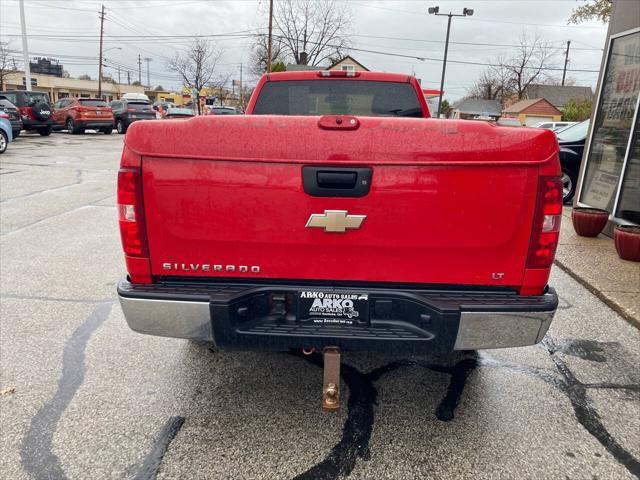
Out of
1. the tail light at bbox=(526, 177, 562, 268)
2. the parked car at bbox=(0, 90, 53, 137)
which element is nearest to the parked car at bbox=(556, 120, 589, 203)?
the tail light at bbox=(526, 177, 562, 268)

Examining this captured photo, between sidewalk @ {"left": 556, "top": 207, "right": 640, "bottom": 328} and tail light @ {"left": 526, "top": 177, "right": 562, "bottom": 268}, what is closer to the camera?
tail light @ {"left": 526, "top": 177, "right": 562, "bottom": 268}

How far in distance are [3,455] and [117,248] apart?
3.91 m

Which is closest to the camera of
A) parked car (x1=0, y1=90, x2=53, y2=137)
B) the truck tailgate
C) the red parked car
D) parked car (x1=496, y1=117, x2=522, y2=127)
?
the truck tailgate

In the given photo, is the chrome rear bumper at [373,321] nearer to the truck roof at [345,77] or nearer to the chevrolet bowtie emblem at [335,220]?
the chevrolet bowtie emblem at [335,220]

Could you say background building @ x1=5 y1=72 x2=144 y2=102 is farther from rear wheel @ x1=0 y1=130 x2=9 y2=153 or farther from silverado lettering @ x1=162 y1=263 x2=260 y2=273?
silverado lettering @ x1=162 y1=263 x2=260 y2=273

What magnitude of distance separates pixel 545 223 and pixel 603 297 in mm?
3194

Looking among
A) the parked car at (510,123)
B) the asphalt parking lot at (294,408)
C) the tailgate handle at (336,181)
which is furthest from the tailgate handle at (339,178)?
the asphalt parking lot at (294,408)

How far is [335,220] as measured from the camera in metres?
2.24

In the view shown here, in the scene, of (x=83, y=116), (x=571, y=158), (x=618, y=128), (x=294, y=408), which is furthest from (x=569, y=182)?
(x=83, y=116)

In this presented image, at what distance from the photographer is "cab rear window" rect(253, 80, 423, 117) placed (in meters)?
4.05

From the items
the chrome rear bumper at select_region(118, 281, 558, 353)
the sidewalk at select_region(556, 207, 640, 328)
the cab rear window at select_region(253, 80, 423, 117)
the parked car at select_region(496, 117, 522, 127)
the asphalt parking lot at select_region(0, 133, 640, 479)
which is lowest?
the asphalt parking lot at select_region(0, 133, 640, 479)

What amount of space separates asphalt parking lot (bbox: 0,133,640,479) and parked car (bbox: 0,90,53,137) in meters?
20.9

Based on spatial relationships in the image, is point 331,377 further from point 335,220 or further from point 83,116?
point 83,116

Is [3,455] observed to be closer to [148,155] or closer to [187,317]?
[187,317]
